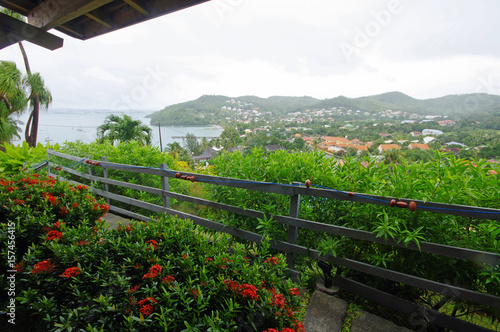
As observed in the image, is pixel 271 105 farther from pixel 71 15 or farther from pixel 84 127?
pixel 71 15

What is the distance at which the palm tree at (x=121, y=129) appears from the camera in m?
16.4

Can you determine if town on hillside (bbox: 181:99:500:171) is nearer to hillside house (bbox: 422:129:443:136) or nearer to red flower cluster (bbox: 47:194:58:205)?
hillside house (bbox: 422:129:443:136)

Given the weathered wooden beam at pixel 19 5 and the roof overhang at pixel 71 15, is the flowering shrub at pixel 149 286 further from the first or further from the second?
the weathered wooden beam at pixel 19 5

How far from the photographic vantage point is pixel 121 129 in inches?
645

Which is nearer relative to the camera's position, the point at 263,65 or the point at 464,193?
the point at 464,193

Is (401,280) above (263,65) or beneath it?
beneath

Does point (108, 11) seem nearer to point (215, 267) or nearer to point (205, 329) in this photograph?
point (215, 267)

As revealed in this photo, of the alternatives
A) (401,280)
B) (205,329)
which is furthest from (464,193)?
(205,329)

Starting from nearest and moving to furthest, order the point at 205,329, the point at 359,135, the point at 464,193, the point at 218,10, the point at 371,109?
the point at 205,329, the point at 464,193, the point at 218,10, the point at 359,135, the point at 371,109

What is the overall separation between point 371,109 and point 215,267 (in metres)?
22.4

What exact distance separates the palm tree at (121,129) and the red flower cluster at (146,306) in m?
16.8

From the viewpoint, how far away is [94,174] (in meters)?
4.41

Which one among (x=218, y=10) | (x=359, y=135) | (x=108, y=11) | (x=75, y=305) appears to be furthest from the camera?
(x=359, y=135)

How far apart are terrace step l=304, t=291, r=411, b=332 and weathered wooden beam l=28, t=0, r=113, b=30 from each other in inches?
Answer: 117
